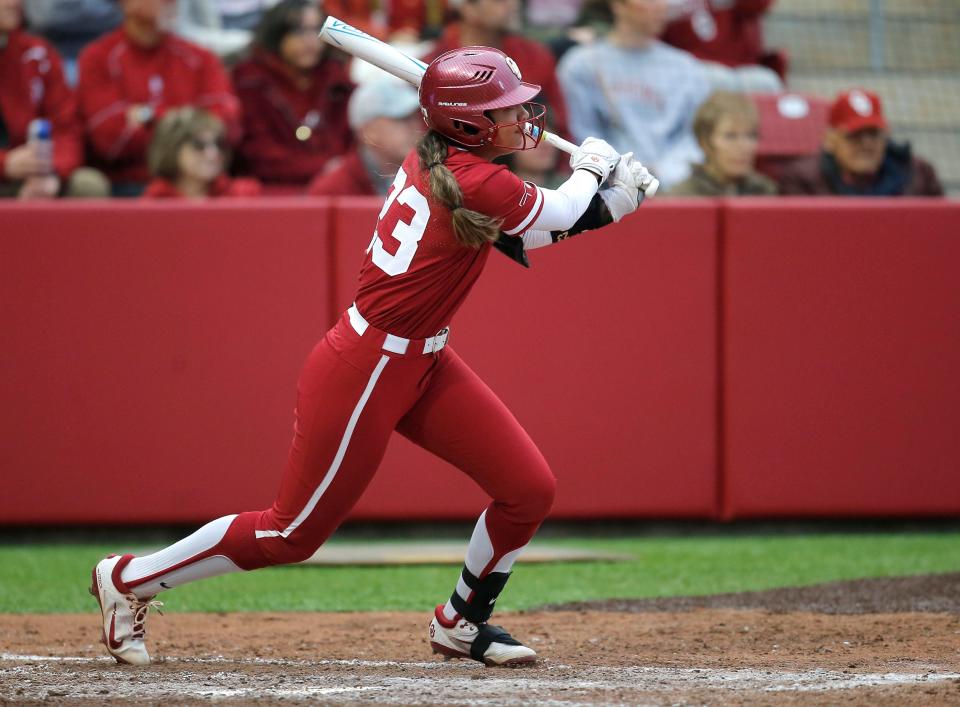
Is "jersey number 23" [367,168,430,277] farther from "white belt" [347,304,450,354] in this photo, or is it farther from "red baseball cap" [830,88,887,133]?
"red baseball cap" [830,88,887,133]

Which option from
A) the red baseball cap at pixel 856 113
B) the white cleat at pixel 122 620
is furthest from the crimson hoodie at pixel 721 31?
the white cleat at pixel 122 620


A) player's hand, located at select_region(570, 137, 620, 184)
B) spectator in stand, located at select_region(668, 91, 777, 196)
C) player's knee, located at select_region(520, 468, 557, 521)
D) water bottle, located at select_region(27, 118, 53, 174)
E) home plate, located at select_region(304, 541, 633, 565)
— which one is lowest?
home plate, located at select_region(304, 541, 633, 565)

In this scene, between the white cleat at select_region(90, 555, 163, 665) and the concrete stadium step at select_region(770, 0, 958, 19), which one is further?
the concrete stadium step at select_region(770, 0, 958, 19)

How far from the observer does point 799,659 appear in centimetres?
438

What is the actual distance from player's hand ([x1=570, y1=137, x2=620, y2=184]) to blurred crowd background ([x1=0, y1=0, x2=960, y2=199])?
9.44 ft

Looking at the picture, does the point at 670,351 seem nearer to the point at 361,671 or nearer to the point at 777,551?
the point at 777,551

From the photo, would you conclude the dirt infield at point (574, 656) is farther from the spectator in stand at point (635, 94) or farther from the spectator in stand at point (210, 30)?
the spectator in stand at point (210, 30)

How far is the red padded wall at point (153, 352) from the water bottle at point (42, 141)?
46cm

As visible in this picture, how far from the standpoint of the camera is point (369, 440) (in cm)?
412

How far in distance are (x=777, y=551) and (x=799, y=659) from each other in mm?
2504

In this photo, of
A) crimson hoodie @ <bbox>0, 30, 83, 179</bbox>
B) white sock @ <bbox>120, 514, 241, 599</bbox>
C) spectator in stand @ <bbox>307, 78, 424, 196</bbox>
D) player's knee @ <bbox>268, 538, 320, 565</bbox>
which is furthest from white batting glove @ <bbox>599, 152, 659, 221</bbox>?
crimson hoodie @ <bbox>0, 30, 83, 179</bbox>

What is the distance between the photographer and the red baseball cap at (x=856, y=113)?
7676mm

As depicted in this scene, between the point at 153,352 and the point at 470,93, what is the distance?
3393 mm

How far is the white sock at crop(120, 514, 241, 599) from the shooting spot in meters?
4.27
